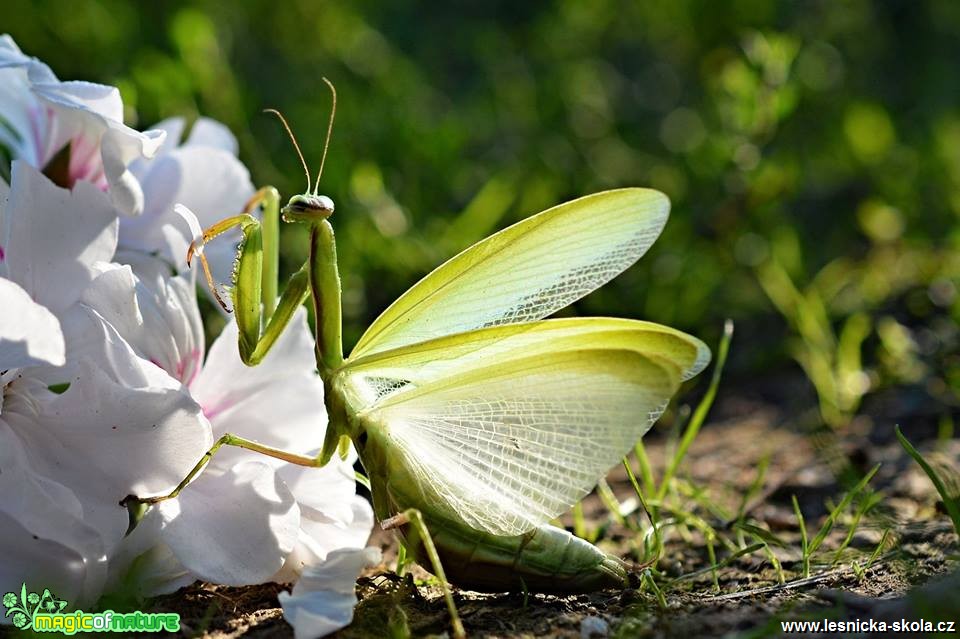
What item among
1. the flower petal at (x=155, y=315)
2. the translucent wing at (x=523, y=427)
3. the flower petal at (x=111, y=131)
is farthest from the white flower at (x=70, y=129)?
the translucent wing at (x=523, y=427)

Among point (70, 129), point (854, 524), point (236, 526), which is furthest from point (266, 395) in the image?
point (854, 524)

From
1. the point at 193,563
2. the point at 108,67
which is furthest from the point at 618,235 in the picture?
the point at 108,67

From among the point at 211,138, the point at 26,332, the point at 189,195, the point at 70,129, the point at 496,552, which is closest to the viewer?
the point at 26,332

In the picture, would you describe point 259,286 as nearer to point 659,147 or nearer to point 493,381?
point 493,381

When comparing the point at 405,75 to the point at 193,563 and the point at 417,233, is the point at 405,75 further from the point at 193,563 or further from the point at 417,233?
the point at 193,563

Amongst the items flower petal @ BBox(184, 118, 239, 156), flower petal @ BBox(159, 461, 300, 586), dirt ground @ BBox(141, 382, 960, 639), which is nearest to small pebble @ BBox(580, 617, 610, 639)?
dirt ground @ BBox(141, 382, 960, 639)

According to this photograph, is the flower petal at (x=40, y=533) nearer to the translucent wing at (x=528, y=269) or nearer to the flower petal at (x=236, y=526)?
the flower petal at (x=236, y=526)
